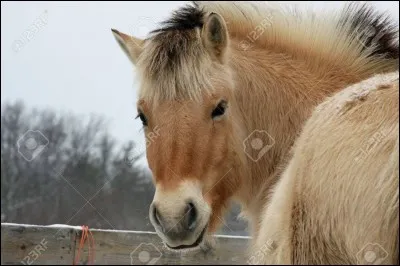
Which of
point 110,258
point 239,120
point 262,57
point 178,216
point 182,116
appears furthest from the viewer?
point 110,258

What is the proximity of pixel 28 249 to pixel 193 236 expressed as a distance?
309 centimetres

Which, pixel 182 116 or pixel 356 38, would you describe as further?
pixel 356 38

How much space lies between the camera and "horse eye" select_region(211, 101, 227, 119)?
14.2 feet

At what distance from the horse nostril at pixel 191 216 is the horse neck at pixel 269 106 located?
100 centimetres

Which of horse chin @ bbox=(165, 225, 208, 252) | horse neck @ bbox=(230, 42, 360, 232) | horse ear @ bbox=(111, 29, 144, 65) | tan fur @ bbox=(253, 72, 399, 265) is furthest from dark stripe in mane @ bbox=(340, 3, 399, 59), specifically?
tan fur @ bbox=(253, 72, 399, 265)

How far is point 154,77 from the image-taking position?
431cm

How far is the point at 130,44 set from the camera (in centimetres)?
Result: 503

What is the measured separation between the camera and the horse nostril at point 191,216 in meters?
3.69

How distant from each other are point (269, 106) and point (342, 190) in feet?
8.28

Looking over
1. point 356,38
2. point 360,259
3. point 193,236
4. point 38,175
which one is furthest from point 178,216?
point 38,175

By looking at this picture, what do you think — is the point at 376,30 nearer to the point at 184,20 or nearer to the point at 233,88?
the point at 233,88

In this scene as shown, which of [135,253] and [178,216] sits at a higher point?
[178,216]

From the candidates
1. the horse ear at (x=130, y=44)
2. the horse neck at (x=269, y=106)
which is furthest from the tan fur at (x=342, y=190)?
the horse ear at (x=130, y=44)

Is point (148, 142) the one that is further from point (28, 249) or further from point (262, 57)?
point (28, 249)
